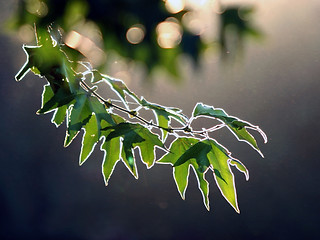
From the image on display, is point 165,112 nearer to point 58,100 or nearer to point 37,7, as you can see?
point 58,100

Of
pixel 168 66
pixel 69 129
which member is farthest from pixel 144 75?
pixel 69 129

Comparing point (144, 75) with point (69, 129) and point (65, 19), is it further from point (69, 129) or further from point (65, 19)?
point (69, 129)

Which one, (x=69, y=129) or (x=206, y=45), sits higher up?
(x=206, y=45)

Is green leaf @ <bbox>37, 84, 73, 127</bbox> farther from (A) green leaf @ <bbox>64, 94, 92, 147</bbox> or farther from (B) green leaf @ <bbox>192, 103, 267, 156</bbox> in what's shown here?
(B) green leaf @ <bbox>192, 103, 267, 156</bbox>

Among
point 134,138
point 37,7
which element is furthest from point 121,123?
point 37,7

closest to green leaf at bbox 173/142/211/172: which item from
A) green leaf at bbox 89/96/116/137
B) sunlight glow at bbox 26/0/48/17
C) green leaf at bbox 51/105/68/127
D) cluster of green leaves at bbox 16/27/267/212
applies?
cluster of green leaves at bbox 16/27/267/212

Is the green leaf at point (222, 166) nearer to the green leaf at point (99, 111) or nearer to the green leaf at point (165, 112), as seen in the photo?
the green leaf at point (165, 112)

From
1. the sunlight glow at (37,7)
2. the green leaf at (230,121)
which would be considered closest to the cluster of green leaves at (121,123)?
the green leaf at (230,121)

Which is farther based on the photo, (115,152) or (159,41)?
(115,152)
